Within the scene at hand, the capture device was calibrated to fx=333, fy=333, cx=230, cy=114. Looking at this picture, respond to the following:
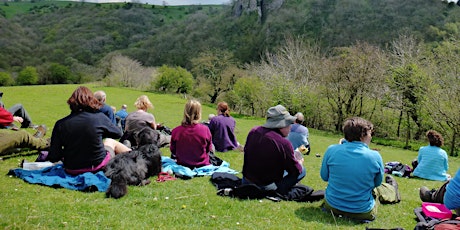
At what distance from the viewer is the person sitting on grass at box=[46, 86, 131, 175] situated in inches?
246

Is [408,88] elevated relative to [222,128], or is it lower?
elevated

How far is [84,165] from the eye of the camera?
258 inches

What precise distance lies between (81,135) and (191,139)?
8.12 feet

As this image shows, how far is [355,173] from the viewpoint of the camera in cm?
510

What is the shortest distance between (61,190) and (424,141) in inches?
1249

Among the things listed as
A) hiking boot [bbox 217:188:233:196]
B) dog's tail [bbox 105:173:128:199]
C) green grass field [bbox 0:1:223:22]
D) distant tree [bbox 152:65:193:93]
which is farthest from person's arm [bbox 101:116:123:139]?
green grass field [bbox 0:1:223:22]

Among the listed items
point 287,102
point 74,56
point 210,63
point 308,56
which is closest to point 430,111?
point 287,102

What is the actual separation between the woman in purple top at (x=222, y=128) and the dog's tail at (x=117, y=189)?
215 inches

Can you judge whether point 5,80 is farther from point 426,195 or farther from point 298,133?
point 426,195

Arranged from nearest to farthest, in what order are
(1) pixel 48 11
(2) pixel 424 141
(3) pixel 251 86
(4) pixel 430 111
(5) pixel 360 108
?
(4) pixel 430 111
(2) pixel 424 141
(5) pixel 360 108
(3) pixel 251 86
(1) pixel 48 11

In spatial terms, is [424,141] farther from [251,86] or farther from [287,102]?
[251,86]

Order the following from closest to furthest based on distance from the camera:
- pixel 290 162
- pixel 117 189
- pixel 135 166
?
pixel 117 189
pixel 290 162
pixel 135 166

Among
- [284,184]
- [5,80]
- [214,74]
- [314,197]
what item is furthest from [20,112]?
[5,80]

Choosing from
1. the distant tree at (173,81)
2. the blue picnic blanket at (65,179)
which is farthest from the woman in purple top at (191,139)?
the distant tree at (173,81)
